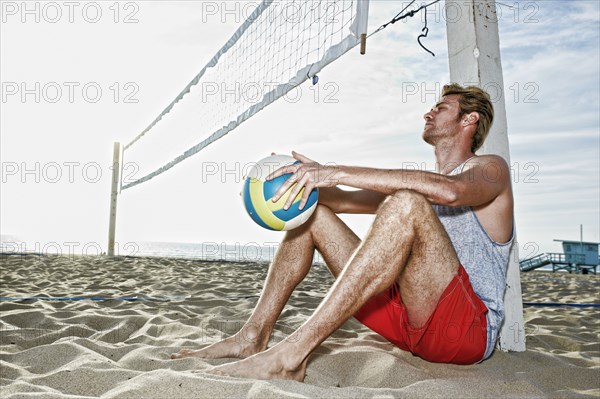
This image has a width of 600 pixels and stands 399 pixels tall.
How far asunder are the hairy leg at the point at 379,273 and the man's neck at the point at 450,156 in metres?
0.54

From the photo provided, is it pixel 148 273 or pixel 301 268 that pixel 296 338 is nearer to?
pixel 301 268

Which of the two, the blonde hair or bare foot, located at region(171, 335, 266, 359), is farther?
the blonde hair

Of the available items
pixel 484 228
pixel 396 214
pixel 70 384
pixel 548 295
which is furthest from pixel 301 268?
pixel 548 295

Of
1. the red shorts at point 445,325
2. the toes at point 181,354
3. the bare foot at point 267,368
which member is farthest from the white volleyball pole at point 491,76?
the toes at point 181,354

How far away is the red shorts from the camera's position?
162 cm

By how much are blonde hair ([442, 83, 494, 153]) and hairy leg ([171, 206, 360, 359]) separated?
2.27 ft

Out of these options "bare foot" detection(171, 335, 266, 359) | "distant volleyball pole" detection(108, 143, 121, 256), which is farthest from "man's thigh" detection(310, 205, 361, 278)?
"distant volleyball pole" detection(108, 143, 121, 256)

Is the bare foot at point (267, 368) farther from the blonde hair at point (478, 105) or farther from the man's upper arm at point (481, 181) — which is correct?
the blonde hair at point (478, 105)

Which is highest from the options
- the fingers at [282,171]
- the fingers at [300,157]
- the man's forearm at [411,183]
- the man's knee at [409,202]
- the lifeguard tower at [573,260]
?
the fingers at [300,157]

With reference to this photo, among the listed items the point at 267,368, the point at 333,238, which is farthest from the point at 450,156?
the point at 267,368

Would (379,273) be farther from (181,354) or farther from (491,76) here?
(491,76)

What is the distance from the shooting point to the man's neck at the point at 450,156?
206 centimetres

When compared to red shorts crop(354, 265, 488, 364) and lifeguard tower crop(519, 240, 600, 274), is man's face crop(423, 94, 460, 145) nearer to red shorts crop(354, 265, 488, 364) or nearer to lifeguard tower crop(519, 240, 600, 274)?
red shorts crop(354, 265, 488, 364)

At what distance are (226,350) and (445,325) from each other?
0.81 meters
